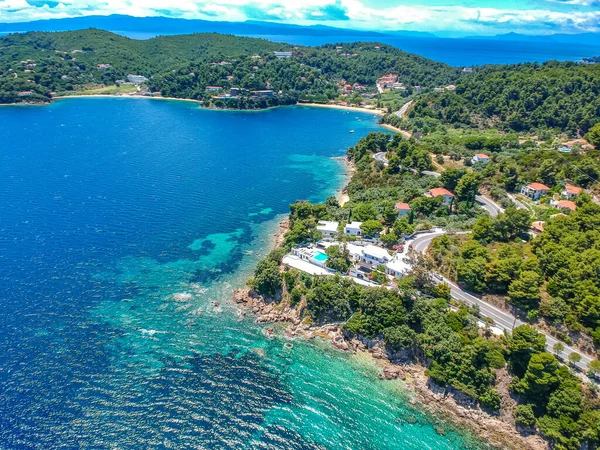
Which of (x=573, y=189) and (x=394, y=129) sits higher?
(x=573, y=189)

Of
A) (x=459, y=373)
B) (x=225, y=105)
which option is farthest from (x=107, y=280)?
(x=225, y=105)

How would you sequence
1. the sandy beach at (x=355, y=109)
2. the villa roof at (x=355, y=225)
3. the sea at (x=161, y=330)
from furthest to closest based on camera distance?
the sandy beach at (x=355, y=109)
the villa roof at (x=355, y=225)
the sea at (x=161, y=330)

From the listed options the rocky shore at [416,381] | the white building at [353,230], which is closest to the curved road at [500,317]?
the rocky shore at [416,381]

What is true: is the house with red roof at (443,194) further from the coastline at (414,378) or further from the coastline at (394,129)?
the coastline at (394,129)

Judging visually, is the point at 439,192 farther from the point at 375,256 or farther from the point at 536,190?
the point at 375,256

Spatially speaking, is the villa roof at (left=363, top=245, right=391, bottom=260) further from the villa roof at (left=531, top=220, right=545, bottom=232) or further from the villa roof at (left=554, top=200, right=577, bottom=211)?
the villa roof at (left=554, top=200, right=577, bottom=211)

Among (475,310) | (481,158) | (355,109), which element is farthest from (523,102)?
(475,310)

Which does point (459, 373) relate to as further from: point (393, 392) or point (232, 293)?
point (232, 293)
